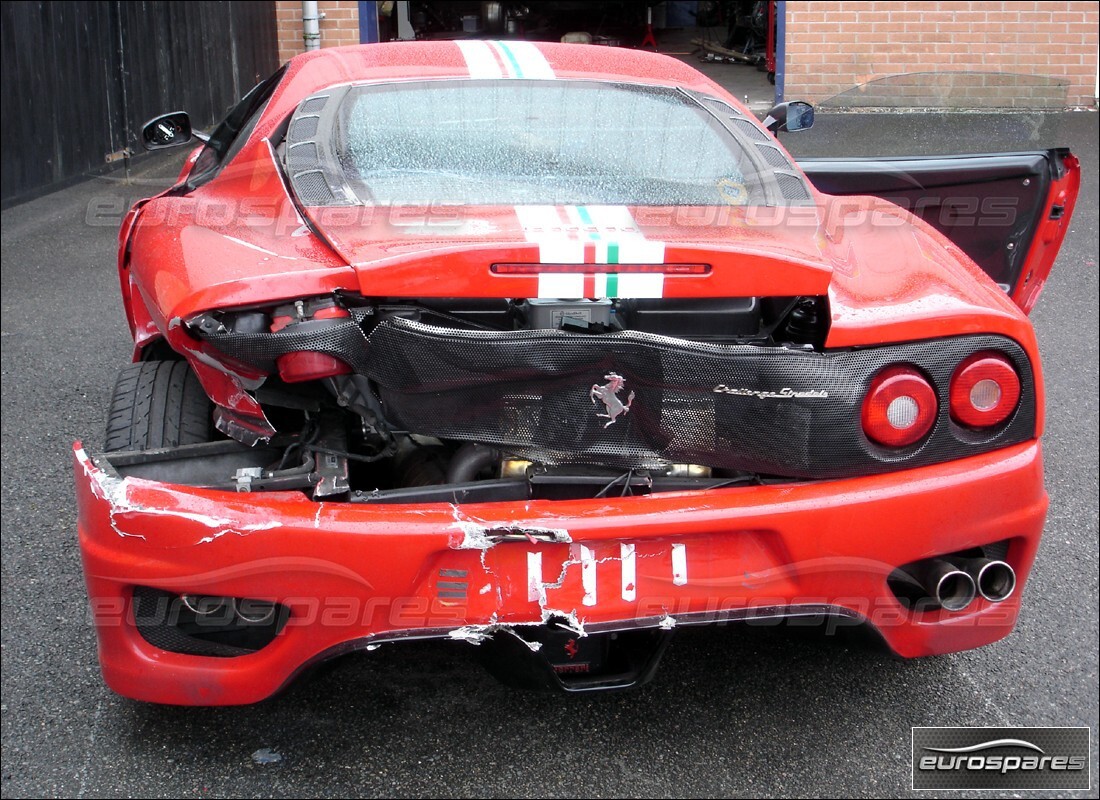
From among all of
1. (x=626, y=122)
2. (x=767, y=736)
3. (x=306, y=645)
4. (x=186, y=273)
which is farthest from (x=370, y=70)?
(x=767, y=736)

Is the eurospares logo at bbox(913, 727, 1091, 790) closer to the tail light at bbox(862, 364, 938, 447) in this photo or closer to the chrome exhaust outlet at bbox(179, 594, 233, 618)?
the tail light at bbox(862, 364, 938, 447)

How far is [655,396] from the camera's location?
7.18 ft

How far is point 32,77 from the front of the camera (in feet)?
24.8

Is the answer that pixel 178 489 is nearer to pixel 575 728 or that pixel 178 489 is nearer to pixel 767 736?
pixel 575 728

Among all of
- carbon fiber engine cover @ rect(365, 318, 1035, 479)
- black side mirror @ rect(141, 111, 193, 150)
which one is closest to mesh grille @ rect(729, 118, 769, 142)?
carbon fiber engine cover @ rect(365, 318, 1035, 479)

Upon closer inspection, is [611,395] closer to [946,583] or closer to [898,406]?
[898,406]

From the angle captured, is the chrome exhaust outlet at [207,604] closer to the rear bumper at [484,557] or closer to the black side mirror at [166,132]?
the rear bumper at [484,557]

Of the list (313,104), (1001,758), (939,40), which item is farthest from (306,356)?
(939,40)

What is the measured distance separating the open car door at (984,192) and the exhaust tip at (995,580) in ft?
4.87

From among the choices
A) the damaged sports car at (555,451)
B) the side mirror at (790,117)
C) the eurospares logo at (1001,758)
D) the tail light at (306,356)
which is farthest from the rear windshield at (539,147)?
the eurospares logo at (1001,758)

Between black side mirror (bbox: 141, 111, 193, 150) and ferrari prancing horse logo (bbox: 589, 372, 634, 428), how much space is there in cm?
216

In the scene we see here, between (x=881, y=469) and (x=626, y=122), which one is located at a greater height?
(x=626, y=122)

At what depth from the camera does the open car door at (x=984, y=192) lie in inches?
134

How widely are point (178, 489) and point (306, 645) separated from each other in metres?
0.40
